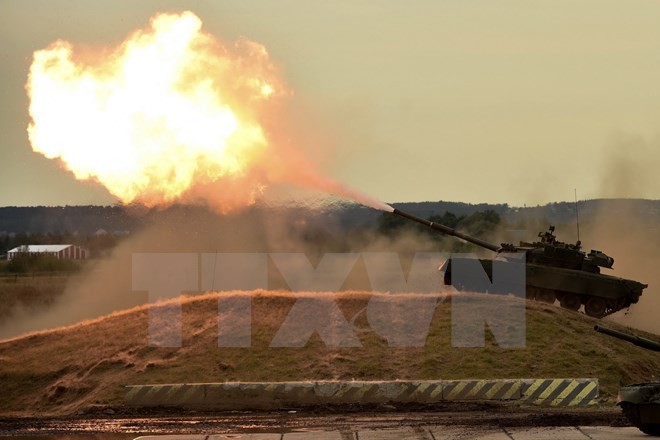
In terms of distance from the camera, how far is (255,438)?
1264 inches

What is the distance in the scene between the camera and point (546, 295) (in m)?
51.5

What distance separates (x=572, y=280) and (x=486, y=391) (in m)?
14.5

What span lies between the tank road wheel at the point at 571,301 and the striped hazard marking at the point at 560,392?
13779 mm

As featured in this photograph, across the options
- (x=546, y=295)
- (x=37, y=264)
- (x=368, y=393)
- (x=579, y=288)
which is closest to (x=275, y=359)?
(x=368, y=393)

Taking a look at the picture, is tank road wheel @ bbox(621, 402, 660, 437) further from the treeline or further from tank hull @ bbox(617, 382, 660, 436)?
the treeline

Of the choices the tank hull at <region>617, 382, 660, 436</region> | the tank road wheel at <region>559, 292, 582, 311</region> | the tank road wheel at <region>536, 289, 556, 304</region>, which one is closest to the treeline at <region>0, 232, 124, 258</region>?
the tank road wheel at <region>536, 289, 556, 304</region>

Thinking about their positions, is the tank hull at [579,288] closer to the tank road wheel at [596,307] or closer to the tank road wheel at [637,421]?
the tank road wheel at [596,307]

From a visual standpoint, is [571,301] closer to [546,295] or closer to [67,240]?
[546,295]

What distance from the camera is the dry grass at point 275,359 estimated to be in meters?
39.7

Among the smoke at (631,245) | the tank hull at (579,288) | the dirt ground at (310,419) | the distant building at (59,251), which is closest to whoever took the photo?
the dirt ground at (310,419)

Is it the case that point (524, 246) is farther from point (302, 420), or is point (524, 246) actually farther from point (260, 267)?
point (260, 267)

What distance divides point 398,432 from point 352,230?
46.9m

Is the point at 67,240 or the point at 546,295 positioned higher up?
the point at 67,240

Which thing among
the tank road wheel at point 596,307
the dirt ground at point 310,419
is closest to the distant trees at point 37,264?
the tank road wheel at point 596,307
